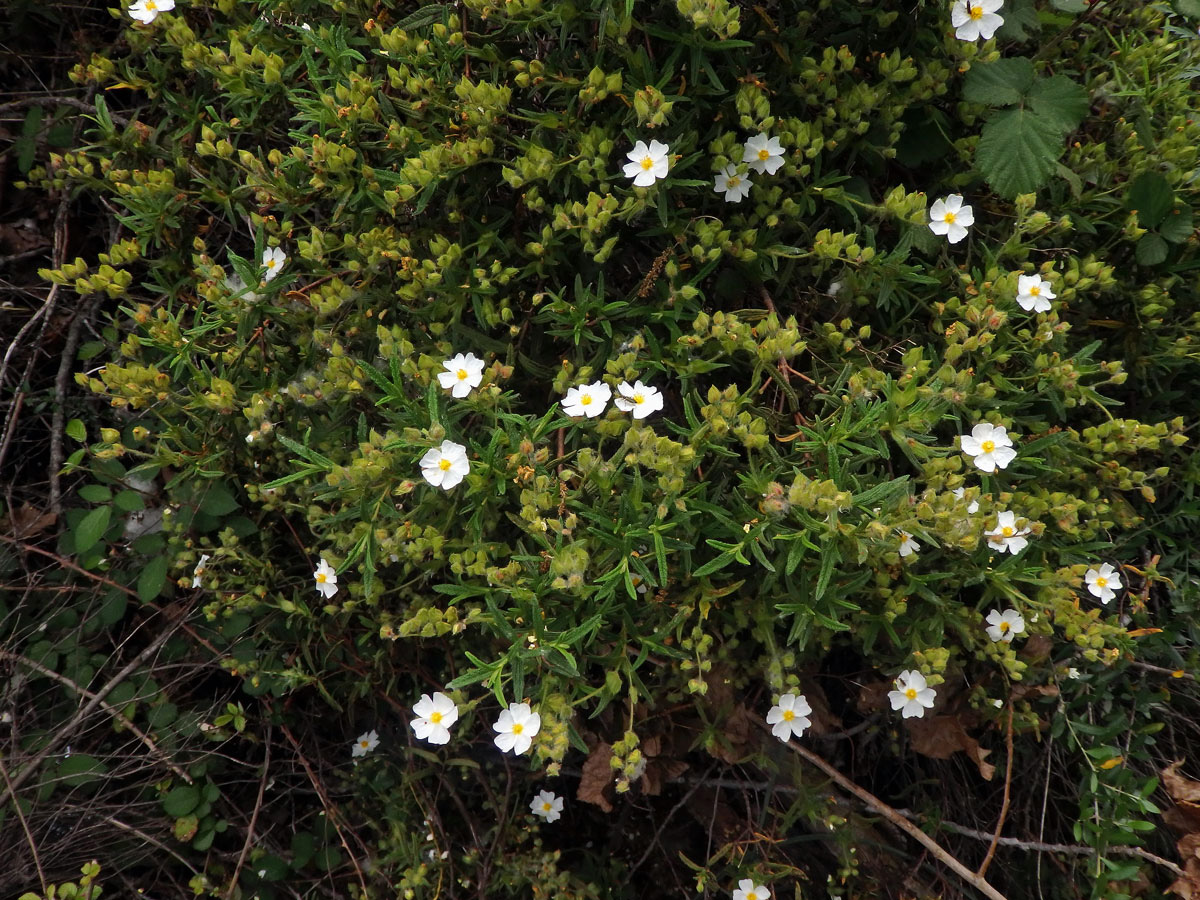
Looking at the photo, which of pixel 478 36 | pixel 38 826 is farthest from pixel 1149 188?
pixel 38 826

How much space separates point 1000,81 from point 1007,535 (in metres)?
1.31

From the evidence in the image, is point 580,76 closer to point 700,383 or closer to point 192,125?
point 700,383

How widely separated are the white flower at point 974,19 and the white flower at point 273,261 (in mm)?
1916

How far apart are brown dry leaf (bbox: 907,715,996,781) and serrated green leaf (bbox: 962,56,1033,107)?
6.26ft

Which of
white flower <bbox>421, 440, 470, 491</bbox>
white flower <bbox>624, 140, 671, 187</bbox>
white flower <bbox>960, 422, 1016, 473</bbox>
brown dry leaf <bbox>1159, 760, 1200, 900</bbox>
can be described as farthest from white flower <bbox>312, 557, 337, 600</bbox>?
brown dry leaf <bbox>1159, 760, 1200, 900</bbox>

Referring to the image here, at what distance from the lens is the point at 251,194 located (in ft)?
9.34

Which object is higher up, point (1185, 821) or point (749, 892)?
point (1185, 821)

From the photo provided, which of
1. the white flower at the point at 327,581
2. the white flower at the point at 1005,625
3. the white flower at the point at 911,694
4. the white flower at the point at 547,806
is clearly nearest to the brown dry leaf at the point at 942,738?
the white flower at the point at 911,694

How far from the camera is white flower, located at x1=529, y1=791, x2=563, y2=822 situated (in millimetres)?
3230

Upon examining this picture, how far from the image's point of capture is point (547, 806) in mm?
3225

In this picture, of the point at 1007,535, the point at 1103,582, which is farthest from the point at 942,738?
the point at 1007,535

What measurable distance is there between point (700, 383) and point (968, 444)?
767mm

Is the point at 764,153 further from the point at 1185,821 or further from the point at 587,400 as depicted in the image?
the point at 1185,821

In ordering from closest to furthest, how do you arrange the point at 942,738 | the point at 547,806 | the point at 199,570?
the point at 942,738 < the point at 199,570 < the point at 547,806
